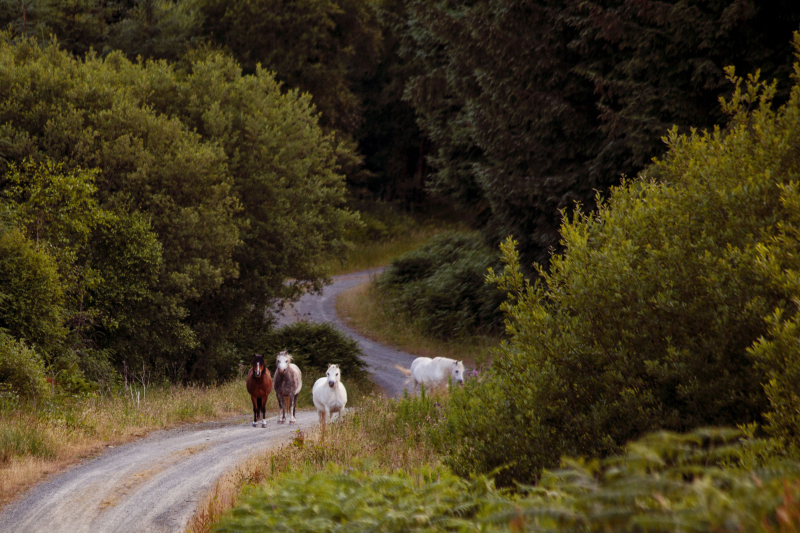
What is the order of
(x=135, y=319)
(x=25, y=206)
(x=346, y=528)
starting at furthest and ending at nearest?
(x=135, y=319) < (x=25, y=206) < (x=346, y=528)

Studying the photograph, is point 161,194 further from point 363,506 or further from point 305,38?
point 305,38

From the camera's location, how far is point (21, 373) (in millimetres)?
15273

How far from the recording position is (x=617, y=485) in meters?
3.31

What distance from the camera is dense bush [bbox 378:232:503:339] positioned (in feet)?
96.1

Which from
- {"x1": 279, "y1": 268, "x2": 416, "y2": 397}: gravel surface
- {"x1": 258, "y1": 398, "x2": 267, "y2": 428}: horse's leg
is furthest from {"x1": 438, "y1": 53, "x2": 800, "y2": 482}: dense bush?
{"x1": 279, "y1": 268, "x2": 416, "y2": 397}: gravel surface

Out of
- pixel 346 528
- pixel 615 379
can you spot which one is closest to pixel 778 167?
pixel 615 379

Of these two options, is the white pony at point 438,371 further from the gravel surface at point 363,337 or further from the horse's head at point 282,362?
the horse's head at point 282,362

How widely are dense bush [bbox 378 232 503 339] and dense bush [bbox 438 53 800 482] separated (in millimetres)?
18903

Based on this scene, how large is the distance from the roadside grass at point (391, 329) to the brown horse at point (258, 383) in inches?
450

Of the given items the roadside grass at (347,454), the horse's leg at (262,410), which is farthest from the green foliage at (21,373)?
the roadside grass at (347,454)

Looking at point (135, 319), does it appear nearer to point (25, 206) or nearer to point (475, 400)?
point (25, 206)

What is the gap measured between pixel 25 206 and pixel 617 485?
2021 cm

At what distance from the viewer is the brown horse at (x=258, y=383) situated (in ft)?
53.4

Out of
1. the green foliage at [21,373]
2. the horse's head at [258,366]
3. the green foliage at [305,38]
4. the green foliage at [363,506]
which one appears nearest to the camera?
the green foliage at [363,506]
